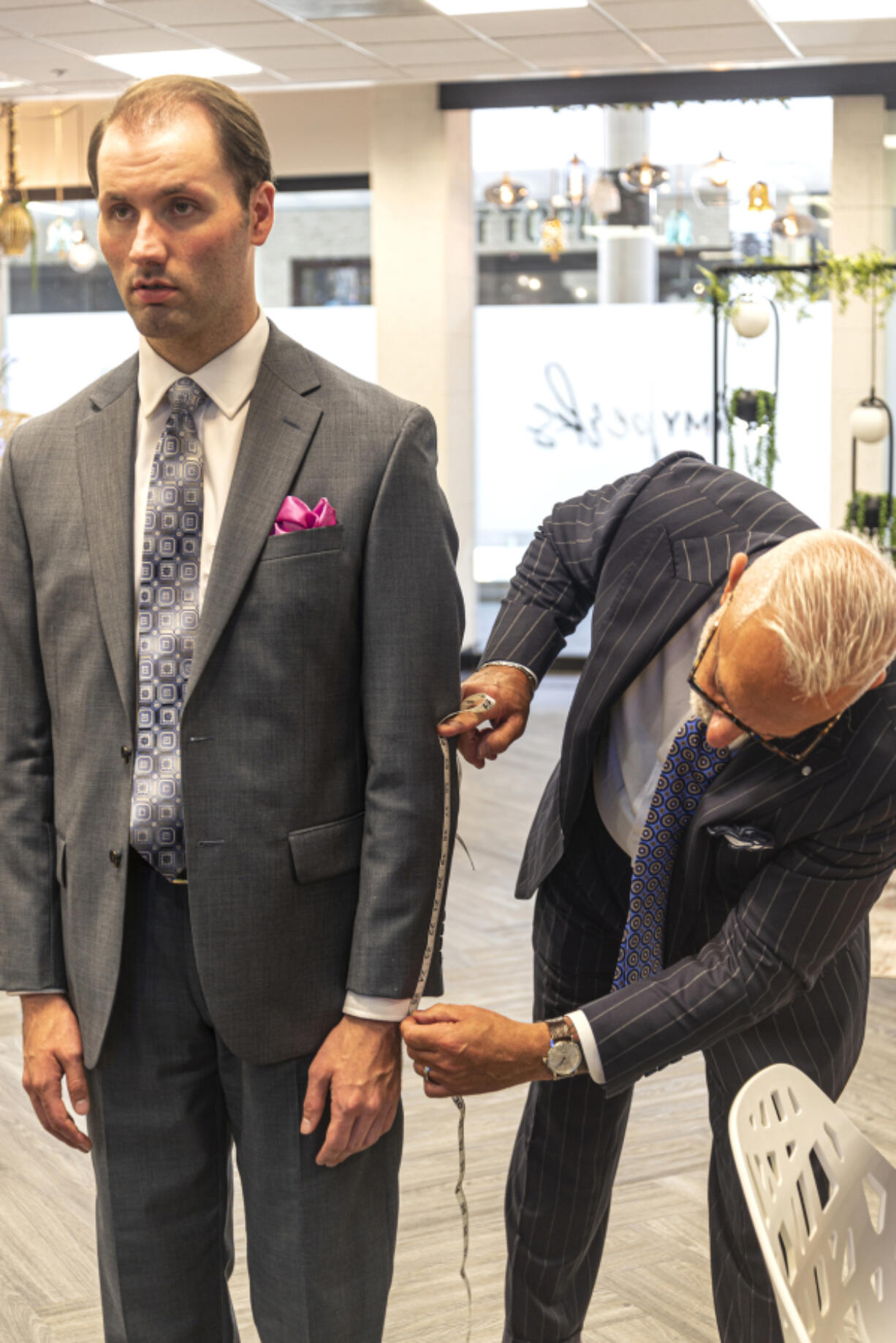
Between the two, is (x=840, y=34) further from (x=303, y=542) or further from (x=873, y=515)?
(x=303, y=542)

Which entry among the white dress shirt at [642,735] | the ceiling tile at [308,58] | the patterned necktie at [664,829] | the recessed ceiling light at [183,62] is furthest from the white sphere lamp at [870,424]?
the patterned necktie at [664,829]

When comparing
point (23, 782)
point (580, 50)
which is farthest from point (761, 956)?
point (580, 50)

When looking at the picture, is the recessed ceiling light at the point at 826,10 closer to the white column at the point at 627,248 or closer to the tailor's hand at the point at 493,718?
the white column at the point at 627,248

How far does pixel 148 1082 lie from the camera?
1638 mm

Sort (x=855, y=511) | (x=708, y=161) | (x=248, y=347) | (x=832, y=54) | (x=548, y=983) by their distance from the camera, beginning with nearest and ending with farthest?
(x=248, y=347), (x=548, y=983), (x=855, y=511), (x=832, y=54), (x=708, y=161)

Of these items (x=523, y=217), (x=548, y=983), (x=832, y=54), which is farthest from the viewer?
(x=523, y=217)

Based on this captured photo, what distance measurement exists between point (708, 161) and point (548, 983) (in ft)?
29.1

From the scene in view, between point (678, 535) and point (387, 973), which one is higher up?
point (678, 535)

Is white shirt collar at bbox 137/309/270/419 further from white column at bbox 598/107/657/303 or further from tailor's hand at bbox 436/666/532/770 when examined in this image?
white column at bbox 598/107/657/303

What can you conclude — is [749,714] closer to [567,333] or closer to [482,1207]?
[482,1207]

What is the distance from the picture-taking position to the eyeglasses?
59.9 inches

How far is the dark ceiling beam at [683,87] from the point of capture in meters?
9.31

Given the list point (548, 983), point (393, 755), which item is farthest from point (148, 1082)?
point (548, 983)

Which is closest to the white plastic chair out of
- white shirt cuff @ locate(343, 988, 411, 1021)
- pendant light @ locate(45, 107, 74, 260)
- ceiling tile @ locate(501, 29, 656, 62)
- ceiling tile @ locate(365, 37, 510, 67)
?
white shirt cuff @ locate(343, 988, 411, 1021)
